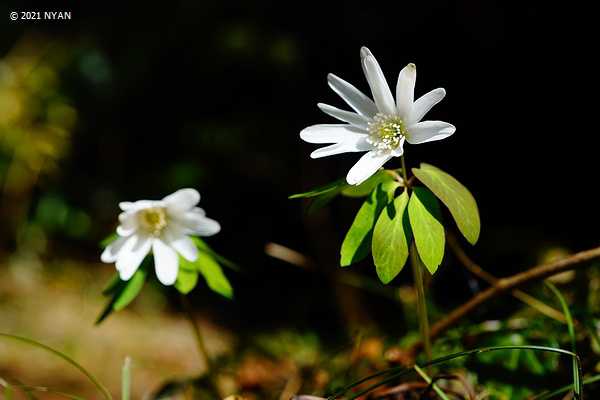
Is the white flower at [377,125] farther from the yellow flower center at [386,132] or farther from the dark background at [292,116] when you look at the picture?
the dark background at [292,116]

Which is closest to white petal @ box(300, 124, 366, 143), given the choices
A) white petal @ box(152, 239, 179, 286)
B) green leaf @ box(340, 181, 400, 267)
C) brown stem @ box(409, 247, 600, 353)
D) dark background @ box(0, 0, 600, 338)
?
green leaf @ box(340, 181, 400, 267)

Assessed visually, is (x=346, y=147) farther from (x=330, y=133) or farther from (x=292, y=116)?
(x=292, y=116)

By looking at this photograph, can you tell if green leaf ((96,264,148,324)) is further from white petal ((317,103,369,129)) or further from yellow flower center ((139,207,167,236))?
white petal ((317,103,369,129))

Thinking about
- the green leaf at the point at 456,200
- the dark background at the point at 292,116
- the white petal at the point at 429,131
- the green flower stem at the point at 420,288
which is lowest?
the green flower stem at the point at 420,288

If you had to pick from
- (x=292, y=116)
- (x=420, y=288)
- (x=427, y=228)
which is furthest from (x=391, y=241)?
(x=292, y=116)

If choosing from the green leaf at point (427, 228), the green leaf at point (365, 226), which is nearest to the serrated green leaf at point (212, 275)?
the green leaf at point (365, 226)
